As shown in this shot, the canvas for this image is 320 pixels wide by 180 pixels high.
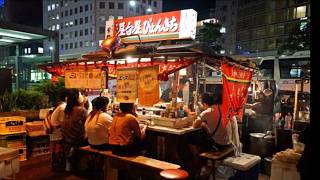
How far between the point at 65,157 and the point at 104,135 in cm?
Result: 163

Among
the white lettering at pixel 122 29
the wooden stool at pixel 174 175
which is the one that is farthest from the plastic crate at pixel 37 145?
the wooden stool at pixel 174 175

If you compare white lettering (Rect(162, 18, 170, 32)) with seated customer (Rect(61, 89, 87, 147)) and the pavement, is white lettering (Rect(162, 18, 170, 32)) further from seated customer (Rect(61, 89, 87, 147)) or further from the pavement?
the pavement

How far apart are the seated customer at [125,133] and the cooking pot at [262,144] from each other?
Result: 4.32 metres

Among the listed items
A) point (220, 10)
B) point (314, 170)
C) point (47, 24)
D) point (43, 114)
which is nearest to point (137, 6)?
point (220, 10)

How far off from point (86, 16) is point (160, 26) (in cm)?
6354

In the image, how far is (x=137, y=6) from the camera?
67625 millimetres

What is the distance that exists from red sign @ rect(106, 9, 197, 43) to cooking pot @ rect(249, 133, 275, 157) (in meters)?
→ 3.80

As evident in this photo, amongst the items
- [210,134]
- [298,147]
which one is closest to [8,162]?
[210,134]

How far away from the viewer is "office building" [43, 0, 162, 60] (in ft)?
212

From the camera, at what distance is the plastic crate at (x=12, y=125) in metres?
7.76

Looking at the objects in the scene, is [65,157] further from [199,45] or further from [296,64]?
[296,64]

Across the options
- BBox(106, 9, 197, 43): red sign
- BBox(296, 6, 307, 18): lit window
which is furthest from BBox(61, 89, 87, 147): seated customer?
BBox(296, 6, 307, 18): lit window

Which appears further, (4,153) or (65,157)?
(65,157)

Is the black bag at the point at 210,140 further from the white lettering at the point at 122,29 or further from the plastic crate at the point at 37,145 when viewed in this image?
the plastic crate at the point at 37,145
